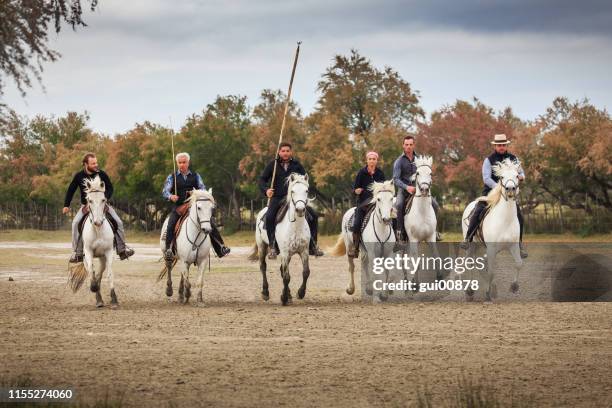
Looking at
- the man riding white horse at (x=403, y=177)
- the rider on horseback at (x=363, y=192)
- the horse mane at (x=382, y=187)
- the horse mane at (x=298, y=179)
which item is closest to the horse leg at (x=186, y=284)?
the horse mane at (x=298, y=179)

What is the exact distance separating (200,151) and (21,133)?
36.2 meters

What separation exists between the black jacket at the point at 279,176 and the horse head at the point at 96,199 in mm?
2942

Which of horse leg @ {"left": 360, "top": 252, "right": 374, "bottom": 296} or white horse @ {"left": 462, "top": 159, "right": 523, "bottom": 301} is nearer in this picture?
white horse @ {"left": 462, "top": 159, "right": 523, "bottom": 301}

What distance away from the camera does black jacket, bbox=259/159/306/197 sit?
18656 millimetres

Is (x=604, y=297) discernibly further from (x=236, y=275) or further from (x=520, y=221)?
(x=236, y=275)

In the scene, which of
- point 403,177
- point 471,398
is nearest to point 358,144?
point 403,177

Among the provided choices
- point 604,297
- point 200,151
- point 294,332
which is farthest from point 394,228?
point 200,151

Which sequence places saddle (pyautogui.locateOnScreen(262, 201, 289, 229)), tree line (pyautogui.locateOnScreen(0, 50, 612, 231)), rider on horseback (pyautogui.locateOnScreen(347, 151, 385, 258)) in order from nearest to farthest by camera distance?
saddle (pyautogui.locateOnScreen(262, 201, 289, 229)) → rider on horseback (pyautogui.locateOnScreen(347, 151, 385, 258)) → tree line (pyautogui.locateOnScreen(0, 50, 612, 231))

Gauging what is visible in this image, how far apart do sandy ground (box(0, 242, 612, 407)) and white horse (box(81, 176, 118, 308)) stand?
0.68 metres

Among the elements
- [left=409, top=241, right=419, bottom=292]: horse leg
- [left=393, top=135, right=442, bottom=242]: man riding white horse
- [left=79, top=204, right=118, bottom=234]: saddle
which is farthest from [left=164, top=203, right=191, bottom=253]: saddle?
[left=409, top=241, right=419, bottom=292]: horse leg

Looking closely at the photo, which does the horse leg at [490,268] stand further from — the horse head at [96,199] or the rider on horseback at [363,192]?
the horse head at [96,199]

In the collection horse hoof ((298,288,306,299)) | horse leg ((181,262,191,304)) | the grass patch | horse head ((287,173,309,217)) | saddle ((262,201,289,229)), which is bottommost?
the grass patch

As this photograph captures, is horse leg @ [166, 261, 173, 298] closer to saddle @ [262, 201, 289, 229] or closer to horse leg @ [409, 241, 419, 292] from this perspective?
saddle @ [262, 201, 289, 229]

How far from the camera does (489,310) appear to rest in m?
17.0
